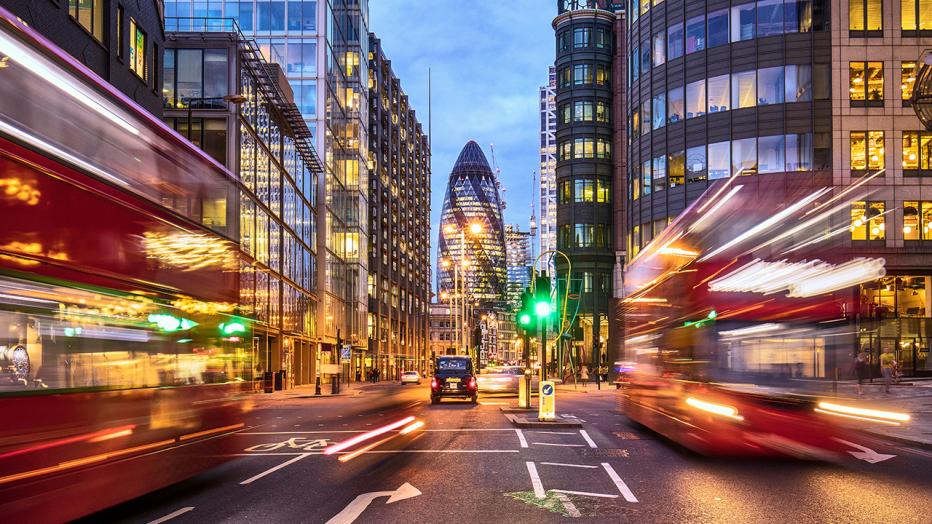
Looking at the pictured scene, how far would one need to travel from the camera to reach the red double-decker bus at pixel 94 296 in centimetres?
729

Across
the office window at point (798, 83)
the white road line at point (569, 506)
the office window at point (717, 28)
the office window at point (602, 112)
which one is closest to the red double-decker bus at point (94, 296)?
the white road line at point (569, 506)

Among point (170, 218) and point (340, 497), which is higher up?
point (170, 218)

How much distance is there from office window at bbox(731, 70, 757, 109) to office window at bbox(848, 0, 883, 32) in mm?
5882

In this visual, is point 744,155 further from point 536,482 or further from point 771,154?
point 536,482

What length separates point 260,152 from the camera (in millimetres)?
52188

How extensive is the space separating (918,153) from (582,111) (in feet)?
130

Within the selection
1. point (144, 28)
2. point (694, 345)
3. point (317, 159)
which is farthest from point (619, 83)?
point (694, 345)

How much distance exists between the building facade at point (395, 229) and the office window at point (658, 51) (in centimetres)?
4802

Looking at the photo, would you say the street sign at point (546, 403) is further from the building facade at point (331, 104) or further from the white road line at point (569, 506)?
the building facade at point (331, 104)

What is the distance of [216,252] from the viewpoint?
1228 centimetres

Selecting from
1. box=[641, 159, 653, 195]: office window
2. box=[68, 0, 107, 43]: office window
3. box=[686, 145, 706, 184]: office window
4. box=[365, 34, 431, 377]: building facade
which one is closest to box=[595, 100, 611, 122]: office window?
box=[641, 159, 653, 195]: office window

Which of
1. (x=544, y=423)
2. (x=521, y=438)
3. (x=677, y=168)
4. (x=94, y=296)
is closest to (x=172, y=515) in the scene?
(x=94, y=296)

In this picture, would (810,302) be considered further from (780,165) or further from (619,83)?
(619,83)

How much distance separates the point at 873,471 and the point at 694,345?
3.71m
